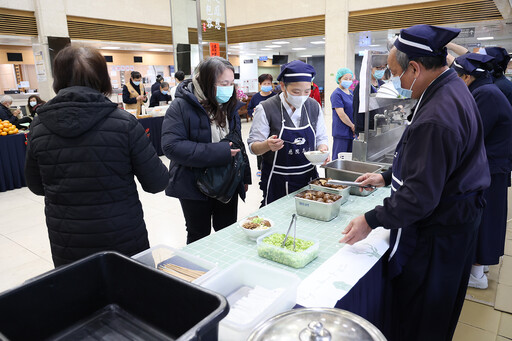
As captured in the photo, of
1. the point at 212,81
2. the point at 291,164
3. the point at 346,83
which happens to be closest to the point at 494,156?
the point at 291,164

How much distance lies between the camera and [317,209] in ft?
6.34

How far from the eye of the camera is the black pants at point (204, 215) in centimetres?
223

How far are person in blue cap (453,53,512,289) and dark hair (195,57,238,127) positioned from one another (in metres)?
1.75

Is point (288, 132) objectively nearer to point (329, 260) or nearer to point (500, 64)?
point (329, 260)

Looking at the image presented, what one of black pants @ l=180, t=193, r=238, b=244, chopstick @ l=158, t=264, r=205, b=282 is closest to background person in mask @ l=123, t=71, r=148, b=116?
black pants @ l=180, t=193, r=238, b=244

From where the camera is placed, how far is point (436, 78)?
1.42 meters

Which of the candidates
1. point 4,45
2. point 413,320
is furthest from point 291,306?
point 4,45

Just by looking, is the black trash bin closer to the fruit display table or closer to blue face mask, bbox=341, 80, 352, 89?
blue face mask, bbox=341, 80, 352, 89

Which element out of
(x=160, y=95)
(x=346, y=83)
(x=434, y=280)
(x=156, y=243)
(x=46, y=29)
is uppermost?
(x=46, y=29)

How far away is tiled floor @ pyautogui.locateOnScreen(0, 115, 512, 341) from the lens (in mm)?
2395

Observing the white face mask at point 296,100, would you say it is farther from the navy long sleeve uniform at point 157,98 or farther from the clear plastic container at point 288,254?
the navy long sleeve uniform at point 157,98

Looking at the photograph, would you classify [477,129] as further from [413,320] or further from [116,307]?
[116,307]

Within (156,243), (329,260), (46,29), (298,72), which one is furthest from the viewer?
(46,29)

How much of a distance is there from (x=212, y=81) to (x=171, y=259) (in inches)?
44.5
